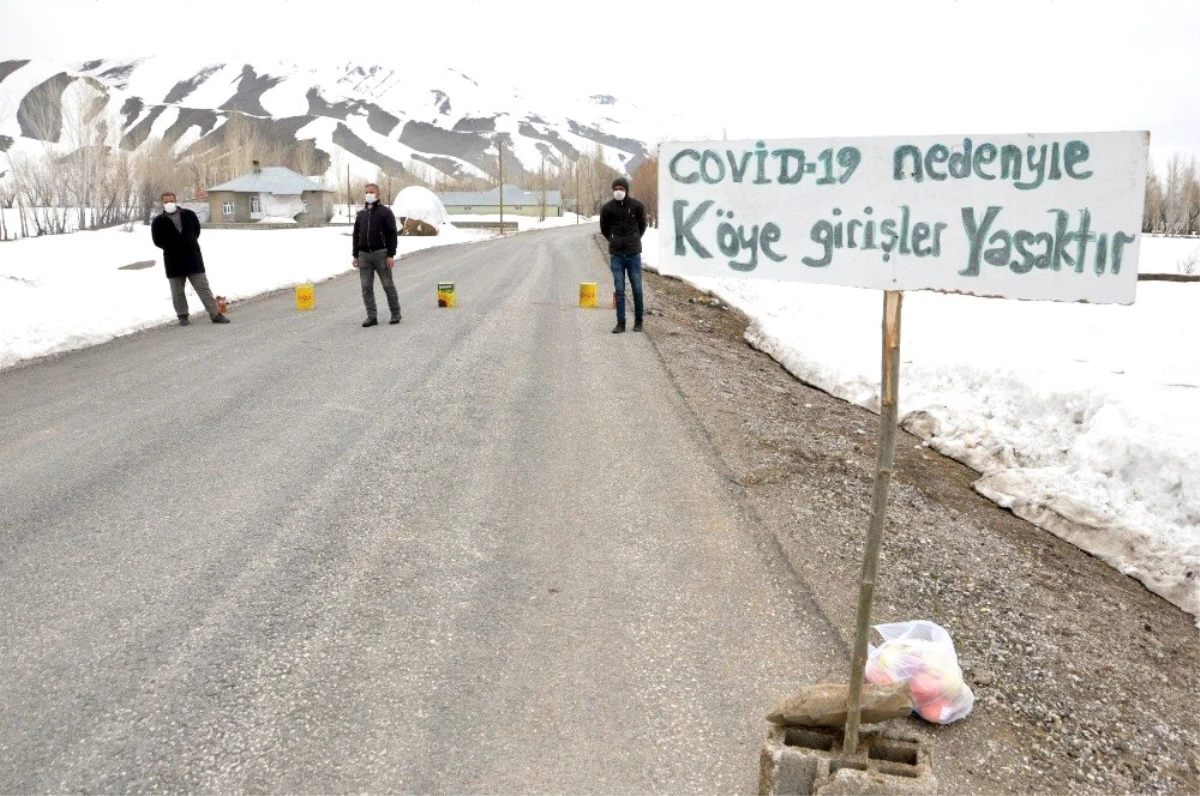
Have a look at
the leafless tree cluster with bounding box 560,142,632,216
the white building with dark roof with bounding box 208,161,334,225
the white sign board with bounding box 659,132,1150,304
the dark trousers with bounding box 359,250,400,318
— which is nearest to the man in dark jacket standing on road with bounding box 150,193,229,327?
the dark trousers with bounding box 359,250,400,318

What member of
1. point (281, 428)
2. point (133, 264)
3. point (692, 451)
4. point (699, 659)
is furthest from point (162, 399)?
point (133, 264)

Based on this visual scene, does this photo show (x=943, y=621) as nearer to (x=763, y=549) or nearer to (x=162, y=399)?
(x=763, y=549)

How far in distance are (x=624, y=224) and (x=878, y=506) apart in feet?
26.7

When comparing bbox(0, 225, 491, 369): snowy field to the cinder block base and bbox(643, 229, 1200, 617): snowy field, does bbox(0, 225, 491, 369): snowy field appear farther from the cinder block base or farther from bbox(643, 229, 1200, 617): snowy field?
the cinder block base

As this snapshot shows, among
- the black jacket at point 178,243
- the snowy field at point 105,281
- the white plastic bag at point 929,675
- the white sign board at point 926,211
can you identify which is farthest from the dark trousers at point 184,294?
the white plastic bag at point 929,675

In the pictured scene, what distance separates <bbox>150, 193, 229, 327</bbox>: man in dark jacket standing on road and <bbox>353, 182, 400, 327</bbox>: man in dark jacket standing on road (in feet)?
7.94

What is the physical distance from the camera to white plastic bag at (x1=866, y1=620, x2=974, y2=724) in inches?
109

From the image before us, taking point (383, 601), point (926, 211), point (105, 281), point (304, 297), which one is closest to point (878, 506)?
point (926, 211)

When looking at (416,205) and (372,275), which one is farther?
(416,205)

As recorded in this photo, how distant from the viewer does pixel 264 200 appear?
75500 mm

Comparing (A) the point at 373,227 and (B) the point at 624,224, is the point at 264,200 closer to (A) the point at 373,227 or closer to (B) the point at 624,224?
(A) the point at 373,227

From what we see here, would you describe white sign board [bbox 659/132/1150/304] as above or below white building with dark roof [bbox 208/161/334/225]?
below

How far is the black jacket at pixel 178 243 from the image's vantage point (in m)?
11.6

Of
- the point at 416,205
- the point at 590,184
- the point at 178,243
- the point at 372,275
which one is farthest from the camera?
the point at 590,184
